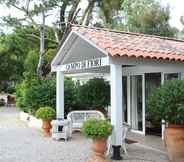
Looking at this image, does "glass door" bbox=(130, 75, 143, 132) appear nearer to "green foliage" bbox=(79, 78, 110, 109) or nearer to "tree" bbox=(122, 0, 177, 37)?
"green foliage" bbox=(79, 78, 110, 109)

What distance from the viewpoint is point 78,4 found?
28.8 metres

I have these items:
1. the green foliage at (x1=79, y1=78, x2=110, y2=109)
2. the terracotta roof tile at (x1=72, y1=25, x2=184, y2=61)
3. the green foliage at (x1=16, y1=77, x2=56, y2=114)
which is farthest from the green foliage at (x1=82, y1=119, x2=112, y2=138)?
the green foliage at (x1=16, y1=77, x2=56, y2=114)

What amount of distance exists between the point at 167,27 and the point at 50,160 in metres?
24.1

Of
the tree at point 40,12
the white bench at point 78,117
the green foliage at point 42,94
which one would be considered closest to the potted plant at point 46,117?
the white bench at point 78,117

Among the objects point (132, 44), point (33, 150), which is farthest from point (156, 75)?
point (33, 150)

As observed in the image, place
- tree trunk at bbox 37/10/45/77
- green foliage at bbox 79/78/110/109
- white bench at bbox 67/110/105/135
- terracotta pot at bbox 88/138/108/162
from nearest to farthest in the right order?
terracotta pot at bbox 88/138/108/162, white bench at bbox 67/110/105/135, green foliage at bbox 79/78/110/109, tree trunk at bbox 37/10/45/77

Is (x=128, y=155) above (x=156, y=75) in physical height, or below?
below

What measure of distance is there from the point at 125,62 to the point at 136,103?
187 inches

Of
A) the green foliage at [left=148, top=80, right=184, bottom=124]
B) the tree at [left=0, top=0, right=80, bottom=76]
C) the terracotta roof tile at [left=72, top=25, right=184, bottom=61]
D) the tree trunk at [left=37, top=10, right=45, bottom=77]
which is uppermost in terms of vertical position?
the tree at [left=0, top=0, right=80, bottom=76]

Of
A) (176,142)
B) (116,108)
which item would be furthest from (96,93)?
(176,142)

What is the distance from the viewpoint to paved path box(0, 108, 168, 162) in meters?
9.27

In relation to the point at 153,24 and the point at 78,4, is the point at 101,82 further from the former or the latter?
the point at 153,24

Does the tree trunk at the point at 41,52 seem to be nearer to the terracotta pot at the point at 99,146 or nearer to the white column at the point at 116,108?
the white column at the point at 116,108

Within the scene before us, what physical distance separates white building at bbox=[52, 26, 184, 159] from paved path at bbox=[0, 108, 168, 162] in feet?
3.44
